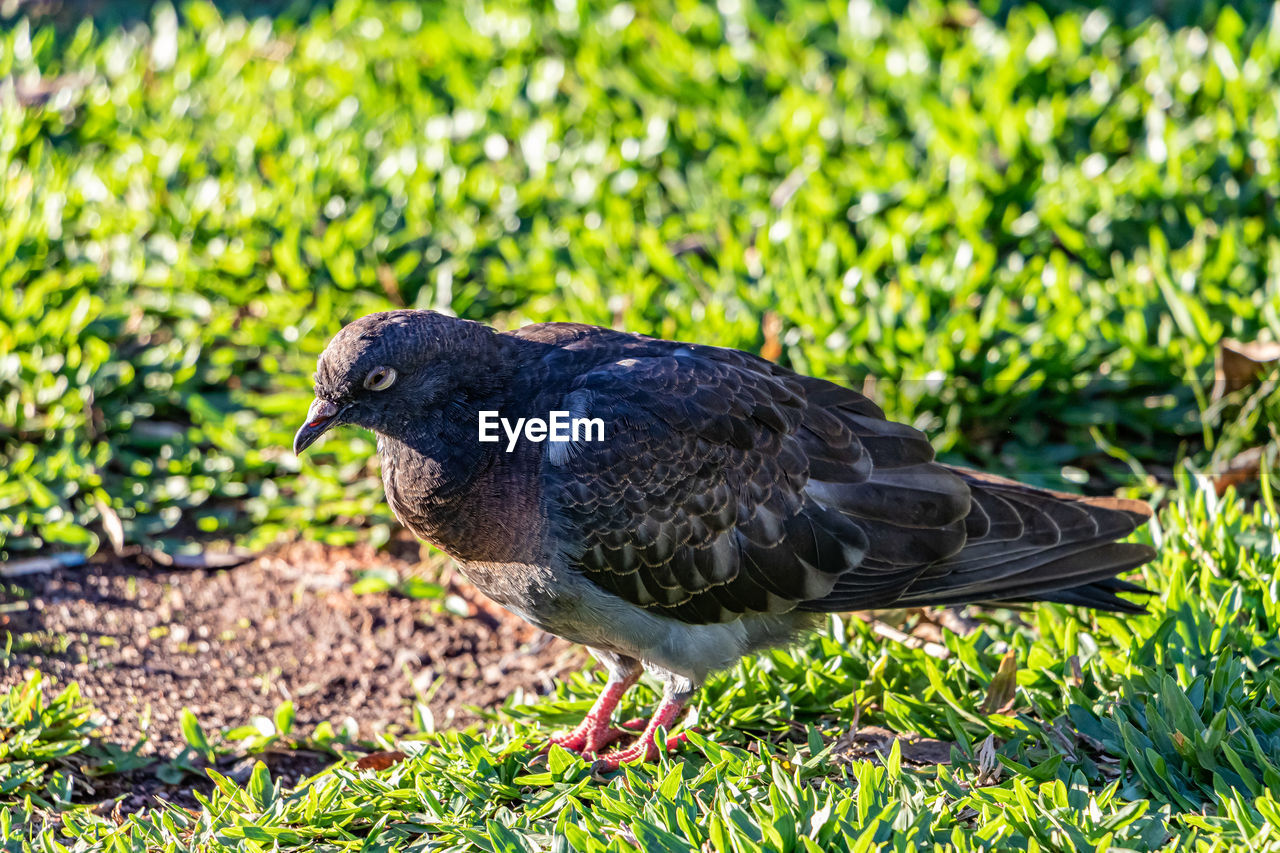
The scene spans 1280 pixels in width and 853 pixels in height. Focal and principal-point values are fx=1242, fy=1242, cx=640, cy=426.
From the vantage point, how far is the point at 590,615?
3.32m

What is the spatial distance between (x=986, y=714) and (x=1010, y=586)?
1.19ft

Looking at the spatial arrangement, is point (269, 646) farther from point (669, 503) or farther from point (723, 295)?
point (723, 295)

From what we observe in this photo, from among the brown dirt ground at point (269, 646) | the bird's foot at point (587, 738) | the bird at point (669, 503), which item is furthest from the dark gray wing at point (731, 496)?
the brown dirt ground at point (269, 646)

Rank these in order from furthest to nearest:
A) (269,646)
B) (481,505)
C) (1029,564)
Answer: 1. (269,646)
2. (1029,564)
3. (481,505)

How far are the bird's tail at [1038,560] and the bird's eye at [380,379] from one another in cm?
153

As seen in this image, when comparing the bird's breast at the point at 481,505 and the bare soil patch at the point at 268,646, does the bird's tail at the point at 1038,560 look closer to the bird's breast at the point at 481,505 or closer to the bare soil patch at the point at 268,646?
the bird's breast at the point at 481,505

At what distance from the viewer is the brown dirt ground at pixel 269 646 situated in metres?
3.95

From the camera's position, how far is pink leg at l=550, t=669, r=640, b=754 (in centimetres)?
362

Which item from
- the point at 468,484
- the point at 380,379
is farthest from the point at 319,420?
the point at 468,484

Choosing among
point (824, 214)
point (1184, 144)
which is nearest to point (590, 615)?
point (824, 214)

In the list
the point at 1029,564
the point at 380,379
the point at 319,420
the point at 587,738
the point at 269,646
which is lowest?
the point at 587,738

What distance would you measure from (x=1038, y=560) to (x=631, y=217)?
288 cm

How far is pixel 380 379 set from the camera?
327 cm

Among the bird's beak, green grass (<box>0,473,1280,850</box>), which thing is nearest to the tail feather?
green grass (<box>0,473,1280,850</box>)
